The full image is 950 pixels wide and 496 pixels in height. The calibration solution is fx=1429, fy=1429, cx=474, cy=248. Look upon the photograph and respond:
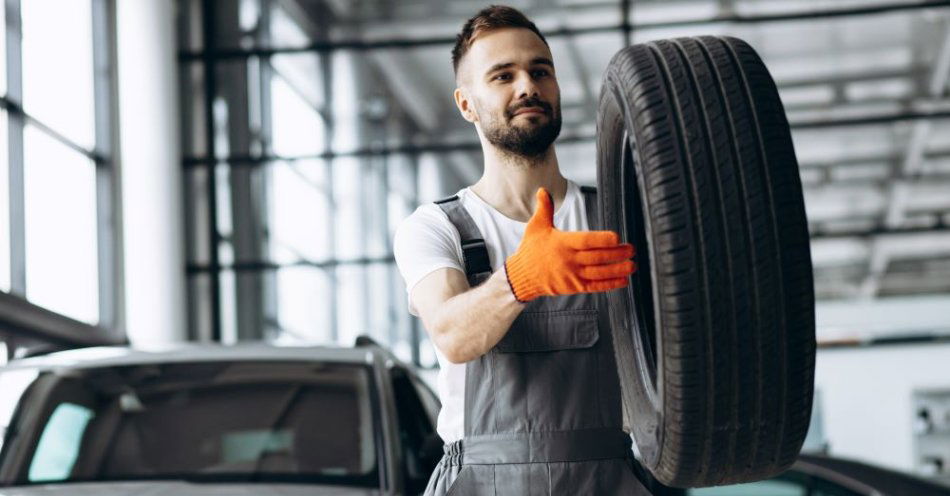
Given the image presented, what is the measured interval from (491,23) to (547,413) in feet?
2.17

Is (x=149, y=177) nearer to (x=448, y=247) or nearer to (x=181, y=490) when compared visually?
(x=181, y=490)

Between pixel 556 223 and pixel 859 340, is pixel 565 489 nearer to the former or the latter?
pixel 556 223

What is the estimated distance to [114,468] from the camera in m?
3.54

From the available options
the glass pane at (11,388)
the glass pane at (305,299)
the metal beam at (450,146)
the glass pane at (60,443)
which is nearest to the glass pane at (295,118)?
the metal beam at (450,146)

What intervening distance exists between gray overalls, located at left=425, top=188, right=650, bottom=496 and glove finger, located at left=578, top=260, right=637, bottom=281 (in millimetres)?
257

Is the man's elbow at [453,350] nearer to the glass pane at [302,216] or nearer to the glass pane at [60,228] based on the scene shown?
the glass pane at [60,228]

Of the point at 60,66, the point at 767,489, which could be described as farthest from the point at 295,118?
the point at 767,489

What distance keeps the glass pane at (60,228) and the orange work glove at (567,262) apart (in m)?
8.15

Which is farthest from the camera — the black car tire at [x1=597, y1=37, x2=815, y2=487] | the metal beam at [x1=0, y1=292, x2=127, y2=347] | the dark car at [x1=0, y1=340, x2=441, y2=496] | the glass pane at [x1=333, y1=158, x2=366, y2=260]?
the glass pane at [x1=333, y1=158, x2=366, y2=260]

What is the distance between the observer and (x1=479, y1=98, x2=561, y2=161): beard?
2.30 metres

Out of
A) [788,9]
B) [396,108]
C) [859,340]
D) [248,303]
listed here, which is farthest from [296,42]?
[859,340]

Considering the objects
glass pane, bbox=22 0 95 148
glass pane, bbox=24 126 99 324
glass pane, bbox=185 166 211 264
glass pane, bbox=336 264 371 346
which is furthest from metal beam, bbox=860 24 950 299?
glass pane, bbox=22 0 95 148

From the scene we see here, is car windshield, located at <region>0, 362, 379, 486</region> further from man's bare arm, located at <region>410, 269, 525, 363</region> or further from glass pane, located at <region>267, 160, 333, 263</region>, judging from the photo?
glass pane, located at <region>267, 160, 333, 263</region>

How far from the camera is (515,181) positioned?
2.37 meters
